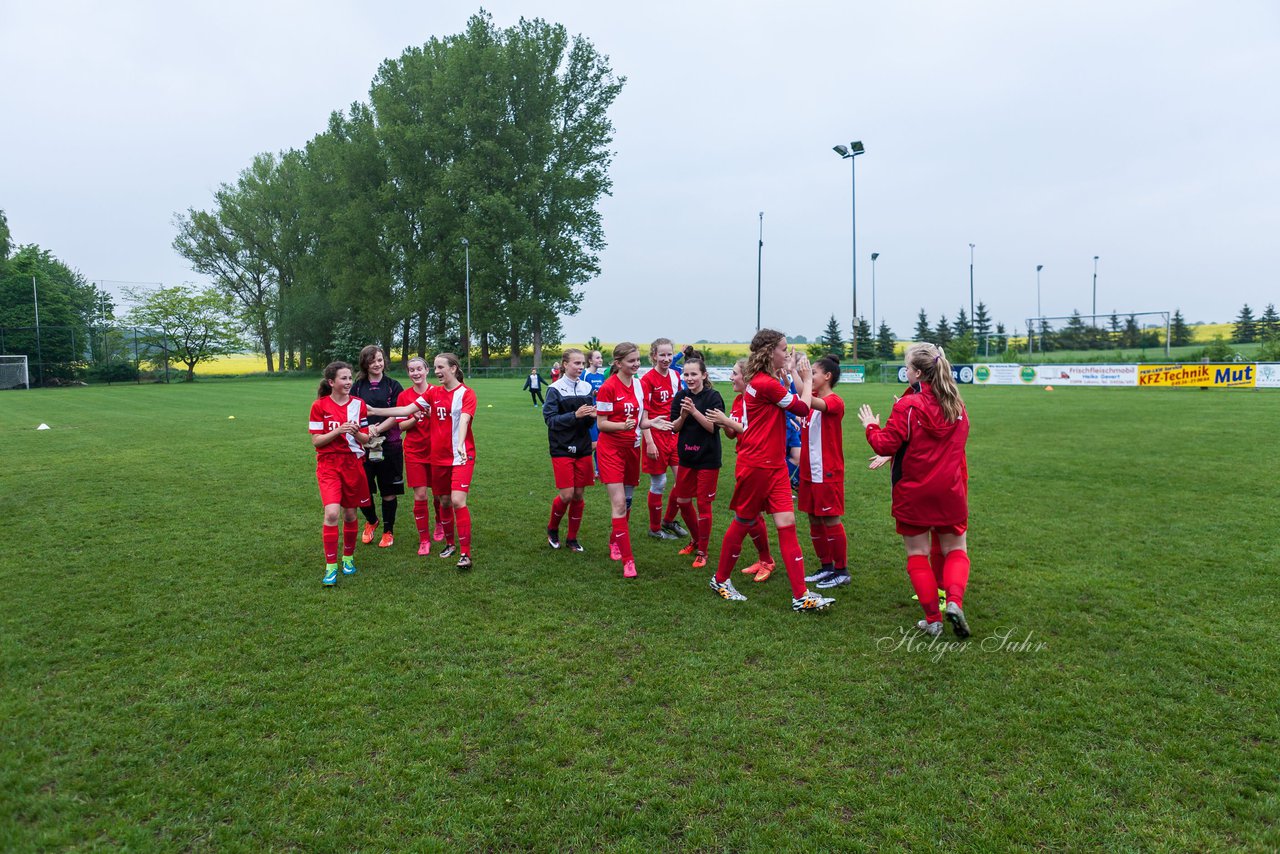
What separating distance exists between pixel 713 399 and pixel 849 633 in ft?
7.70

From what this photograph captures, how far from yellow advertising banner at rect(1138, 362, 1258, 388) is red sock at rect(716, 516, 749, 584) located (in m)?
31.4

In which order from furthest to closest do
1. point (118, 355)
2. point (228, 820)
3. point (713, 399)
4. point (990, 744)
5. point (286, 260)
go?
point (286, 260), point (118, 355), point (713, 399), point (990, 744), point (228, 820)

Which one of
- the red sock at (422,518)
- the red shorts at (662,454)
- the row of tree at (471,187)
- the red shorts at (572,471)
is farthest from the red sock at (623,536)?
the row of tree at (471,187)

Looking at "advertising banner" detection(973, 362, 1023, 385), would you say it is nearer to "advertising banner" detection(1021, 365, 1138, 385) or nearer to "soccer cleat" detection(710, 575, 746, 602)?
"advertising banner" detection(1021, 365, 1138, 385)

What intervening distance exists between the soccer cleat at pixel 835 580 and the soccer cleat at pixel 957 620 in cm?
125

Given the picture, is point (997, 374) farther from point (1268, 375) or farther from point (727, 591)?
point (727, 591)

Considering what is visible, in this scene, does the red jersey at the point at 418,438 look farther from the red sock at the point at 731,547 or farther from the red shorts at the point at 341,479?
the red sock at the point at 731,547

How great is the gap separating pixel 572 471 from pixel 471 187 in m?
44.4

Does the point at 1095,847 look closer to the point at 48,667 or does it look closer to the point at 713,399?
the point at 713,399

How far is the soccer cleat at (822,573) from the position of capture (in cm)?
601

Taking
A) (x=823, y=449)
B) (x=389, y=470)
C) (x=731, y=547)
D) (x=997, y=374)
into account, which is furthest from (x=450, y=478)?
(x=997, y=374)

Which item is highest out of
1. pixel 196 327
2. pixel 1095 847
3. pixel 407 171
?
pixel 407 171

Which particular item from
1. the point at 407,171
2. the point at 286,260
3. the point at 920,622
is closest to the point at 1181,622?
the point at 920,622

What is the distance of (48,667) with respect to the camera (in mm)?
4391
